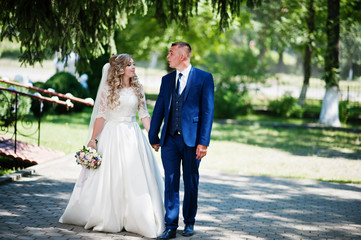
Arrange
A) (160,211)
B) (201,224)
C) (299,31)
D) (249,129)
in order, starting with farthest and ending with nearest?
(299,31) → (249,129) → (201,224) → (160,211)

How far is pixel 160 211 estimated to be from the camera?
17.7 feet

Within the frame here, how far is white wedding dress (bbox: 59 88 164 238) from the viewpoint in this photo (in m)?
5.33

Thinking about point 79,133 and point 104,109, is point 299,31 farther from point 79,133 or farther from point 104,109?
point 104,109

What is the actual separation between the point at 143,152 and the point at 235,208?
2036 millimetres

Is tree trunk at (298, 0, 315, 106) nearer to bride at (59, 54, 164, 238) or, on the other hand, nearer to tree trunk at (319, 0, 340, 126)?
tree trunk at (319, 0, 340, 126)

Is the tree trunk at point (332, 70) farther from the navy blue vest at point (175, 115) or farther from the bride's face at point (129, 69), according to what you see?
the navy blue vest at point (175, 115)

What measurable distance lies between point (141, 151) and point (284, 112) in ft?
59.4

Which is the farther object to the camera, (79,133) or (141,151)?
(79,133)

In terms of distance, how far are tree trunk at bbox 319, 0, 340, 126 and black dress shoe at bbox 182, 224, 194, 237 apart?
15352 millimetres

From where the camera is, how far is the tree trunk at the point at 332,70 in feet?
63.7

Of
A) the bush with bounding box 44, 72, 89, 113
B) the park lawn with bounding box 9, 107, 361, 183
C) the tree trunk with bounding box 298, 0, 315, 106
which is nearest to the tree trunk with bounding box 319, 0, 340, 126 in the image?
the park lawn with bounding box 9, 107, 361, 183

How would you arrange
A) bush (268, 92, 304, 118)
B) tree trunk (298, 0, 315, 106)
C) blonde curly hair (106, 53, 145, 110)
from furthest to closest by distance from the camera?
bush (268, 92, 304, 118) → tree trunk (298, 0, 315, 106) → blonde curly hair (106, 53, 145, 110)

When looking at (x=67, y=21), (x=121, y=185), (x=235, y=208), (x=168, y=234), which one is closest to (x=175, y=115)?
(x=121, y=185)

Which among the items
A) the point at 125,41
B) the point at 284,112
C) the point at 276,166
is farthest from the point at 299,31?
the point at 276,166
